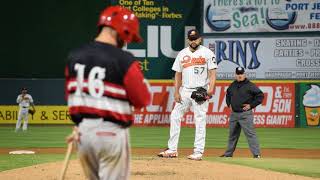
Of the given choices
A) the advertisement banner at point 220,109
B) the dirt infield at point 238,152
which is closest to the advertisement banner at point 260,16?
the advertisement banner at point 220,109

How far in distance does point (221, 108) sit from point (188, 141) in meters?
5.20

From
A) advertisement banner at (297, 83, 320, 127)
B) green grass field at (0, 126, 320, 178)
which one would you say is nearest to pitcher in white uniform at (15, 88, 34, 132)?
green grass field at (0, 126, 320, 178)

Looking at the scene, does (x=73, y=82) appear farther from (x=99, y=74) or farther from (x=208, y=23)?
(x=208, y=23)

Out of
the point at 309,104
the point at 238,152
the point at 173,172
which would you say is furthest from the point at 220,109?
the point at 173,172

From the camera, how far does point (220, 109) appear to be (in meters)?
25.1

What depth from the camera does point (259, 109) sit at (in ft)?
81.7

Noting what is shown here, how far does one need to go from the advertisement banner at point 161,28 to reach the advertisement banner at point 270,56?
1287mm

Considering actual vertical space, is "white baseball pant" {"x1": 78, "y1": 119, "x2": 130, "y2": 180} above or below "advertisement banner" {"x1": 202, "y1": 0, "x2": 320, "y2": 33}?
below

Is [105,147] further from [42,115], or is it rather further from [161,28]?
[161,28]

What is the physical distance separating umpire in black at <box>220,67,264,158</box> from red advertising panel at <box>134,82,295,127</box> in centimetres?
1036

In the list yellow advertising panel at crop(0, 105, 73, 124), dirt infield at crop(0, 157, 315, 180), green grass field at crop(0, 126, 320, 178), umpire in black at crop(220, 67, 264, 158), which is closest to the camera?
dirt infield at crop(0, 157, 315, 180)

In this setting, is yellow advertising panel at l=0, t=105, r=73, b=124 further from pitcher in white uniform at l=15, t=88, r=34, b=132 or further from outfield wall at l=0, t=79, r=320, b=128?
pitcher in white uniform at l=15, t=88, r=34, b=132

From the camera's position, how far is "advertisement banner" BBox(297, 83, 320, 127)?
24875mm

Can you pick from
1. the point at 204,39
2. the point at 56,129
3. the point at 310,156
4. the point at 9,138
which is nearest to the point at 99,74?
the point at 310,156
